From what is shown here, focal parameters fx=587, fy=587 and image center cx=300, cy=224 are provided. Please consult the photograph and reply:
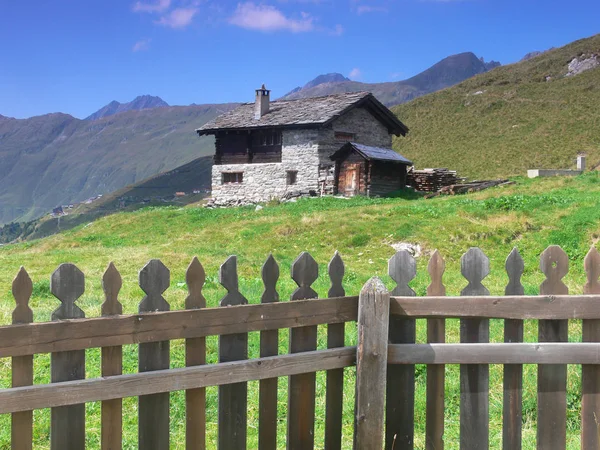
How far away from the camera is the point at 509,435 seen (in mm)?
3654

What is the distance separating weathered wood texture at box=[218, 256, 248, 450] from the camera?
325 centimetres

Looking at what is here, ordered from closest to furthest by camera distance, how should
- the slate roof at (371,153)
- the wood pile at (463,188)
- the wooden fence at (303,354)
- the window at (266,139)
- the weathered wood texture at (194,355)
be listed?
the wooden fence at (303,354), the weathered wood texture at (194,355), the wood pile at (463,188), the slate roof at (371,153), the window at (266,139)

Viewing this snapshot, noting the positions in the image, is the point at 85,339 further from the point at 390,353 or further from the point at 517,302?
the point at 517,302

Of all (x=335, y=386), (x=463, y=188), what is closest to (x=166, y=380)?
(x=335, y=386)

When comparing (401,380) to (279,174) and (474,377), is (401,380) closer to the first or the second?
(474,377)

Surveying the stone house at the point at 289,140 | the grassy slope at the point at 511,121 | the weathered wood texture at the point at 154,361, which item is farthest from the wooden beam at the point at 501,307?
the grassy slope at the point at 511,121

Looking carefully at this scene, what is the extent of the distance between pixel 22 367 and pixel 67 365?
0.20 m

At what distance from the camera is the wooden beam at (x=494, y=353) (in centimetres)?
Result: 342

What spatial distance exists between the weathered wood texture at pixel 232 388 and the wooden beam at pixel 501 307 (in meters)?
0.91

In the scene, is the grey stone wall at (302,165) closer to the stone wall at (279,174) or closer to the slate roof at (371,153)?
the stone wall at (279,174)

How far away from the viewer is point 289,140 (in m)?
35.3

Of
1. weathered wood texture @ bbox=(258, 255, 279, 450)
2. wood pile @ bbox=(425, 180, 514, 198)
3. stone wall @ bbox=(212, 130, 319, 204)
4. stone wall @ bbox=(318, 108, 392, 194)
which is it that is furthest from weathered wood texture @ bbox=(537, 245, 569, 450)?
stone wall @ bbox=(212, 130, 319, 204)

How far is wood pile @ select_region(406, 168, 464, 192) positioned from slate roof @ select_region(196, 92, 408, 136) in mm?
4338

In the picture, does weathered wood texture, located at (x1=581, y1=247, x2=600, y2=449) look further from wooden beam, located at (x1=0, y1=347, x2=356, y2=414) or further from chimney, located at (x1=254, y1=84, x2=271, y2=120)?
chimney, located at (x1=254, y1=84, x2=271, y2=120)
